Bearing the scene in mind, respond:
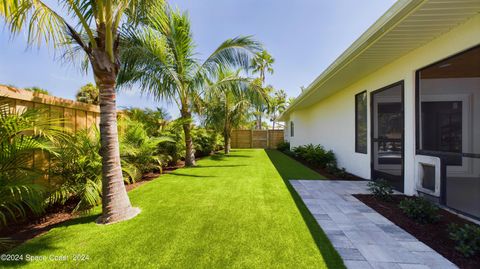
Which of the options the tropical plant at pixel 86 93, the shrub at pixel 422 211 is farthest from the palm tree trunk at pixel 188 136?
the tropical plant at pixel 86 93

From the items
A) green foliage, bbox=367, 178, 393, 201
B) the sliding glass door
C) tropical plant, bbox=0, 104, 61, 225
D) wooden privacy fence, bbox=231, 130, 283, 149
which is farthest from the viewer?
wooden privacy fence, bbox=231, 130, 283, 149

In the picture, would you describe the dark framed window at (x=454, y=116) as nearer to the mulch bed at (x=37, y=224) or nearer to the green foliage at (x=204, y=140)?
the mulch bed at (x=37, y=224)

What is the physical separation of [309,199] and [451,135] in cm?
526

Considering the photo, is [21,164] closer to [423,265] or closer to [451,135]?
[423,265]

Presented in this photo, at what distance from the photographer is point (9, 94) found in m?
2.97

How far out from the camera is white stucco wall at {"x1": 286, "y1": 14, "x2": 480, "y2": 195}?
10.7ft

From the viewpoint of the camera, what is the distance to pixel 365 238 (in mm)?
2662

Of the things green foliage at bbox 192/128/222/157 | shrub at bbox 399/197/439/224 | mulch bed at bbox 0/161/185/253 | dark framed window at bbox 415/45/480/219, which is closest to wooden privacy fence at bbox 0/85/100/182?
mulch bed at bbox 0/161/185/253

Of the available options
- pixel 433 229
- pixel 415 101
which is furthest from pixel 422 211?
pixel 415 101

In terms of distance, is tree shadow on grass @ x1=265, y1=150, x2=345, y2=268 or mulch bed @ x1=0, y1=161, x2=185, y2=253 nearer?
tree shadow on grass @ x1=265, y1=150, x2=345, y2=268

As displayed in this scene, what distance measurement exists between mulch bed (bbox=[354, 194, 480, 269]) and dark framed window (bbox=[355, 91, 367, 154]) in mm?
2306

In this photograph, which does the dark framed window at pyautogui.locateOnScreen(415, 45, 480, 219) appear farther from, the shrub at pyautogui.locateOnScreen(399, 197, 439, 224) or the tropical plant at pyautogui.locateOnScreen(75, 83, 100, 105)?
the tropical plant at pyautogui.locateOnScreen(75, 83, 100, 105)

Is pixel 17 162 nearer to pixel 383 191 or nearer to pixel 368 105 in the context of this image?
pixel 383 191

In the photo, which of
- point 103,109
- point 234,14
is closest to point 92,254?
point 103,109
